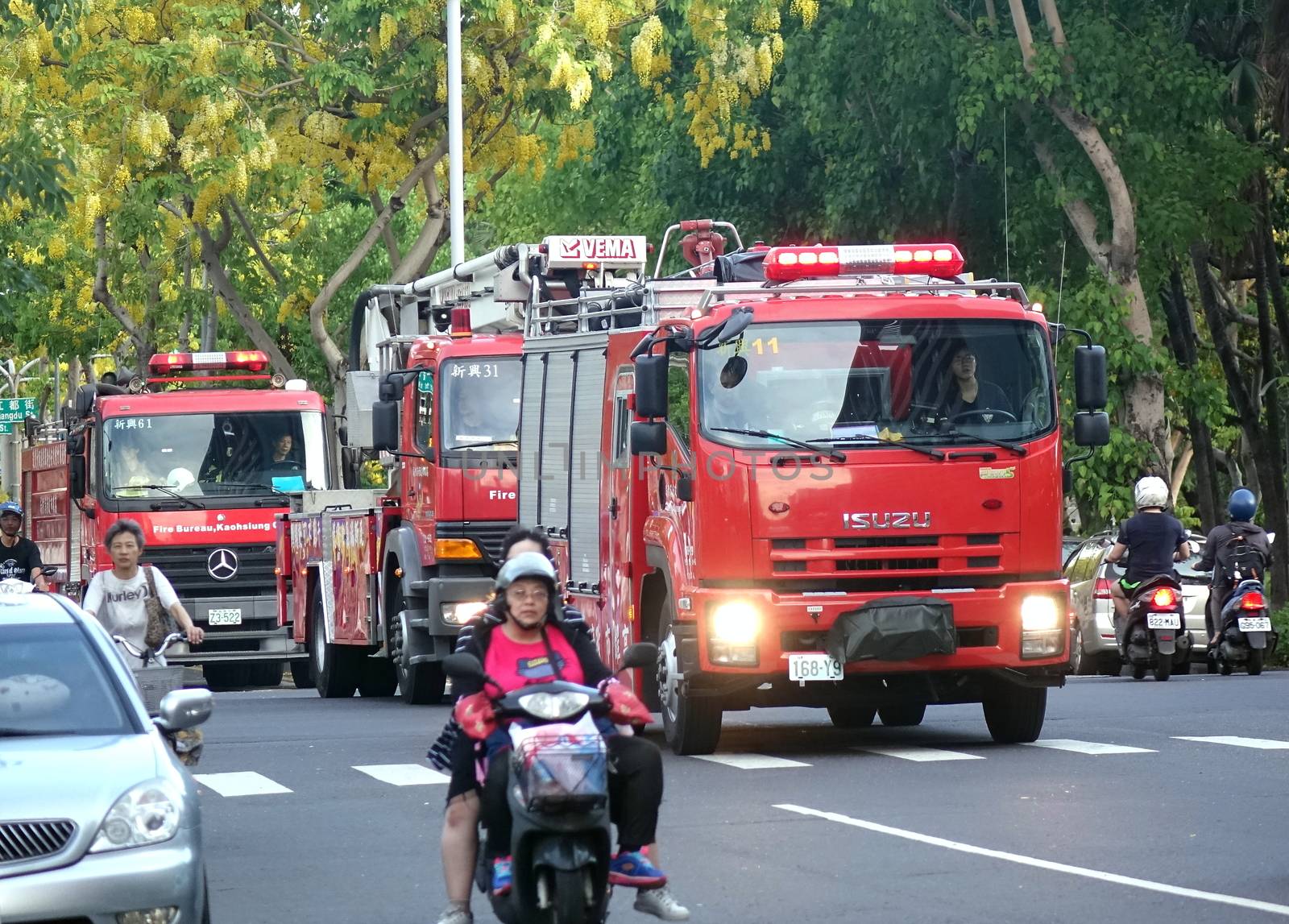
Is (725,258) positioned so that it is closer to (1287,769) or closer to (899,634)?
(899,634)

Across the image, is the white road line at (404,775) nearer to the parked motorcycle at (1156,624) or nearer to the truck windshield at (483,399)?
the truck windshield at (483,399)

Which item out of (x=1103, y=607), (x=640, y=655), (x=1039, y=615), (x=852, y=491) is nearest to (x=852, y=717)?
(x=1039, y=615)

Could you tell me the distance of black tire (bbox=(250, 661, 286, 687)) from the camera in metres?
30.5

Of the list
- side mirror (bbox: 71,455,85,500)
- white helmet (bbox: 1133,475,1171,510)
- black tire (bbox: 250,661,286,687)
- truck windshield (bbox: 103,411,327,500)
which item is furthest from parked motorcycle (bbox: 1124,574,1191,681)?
black tire (bbox: 250,661,286,687)

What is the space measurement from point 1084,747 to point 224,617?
13440 mm

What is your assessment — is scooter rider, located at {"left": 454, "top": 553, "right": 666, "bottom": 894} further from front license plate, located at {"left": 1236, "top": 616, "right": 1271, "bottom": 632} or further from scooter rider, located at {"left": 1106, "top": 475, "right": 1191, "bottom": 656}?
front license plate, located at {"left": 1236, "top": 616, "right": 1271, "bottom": 632}

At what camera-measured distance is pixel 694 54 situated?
32.3 m

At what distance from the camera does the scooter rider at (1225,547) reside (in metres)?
23.4

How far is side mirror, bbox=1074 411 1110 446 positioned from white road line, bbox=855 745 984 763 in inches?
80.4

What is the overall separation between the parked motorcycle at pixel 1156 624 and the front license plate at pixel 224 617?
379 inches

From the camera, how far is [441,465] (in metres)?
20.8

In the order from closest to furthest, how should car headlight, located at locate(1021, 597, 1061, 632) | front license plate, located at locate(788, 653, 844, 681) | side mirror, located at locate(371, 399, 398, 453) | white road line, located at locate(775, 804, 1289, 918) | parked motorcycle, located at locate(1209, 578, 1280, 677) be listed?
1. white road line, located at locate(775, 804, 1289, 918)
2. front license plate, located at locate(788, 653, 844, 681)
3. car headlight, located at locate(1021, 597, 1061, 632)
4. side mirror, located at locate(371, 399, 398, 453)
5. parked motorcycle, located at locate(1209, 578, 1280, 677)

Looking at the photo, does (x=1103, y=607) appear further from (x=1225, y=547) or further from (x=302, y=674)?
(x=302, y=674)

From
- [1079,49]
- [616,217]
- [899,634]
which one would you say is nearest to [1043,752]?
[899,634]
